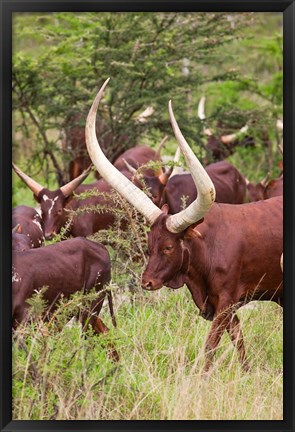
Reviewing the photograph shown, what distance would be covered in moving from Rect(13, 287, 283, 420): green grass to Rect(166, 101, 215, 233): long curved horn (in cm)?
77

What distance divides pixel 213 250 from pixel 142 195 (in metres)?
0.59

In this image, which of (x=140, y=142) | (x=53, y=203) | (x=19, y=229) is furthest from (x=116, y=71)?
(x=19, y=229)

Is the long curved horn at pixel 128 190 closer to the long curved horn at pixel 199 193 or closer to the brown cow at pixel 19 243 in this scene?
the long curved horn at pixel 199 193

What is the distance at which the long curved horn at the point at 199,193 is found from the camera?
6113mm

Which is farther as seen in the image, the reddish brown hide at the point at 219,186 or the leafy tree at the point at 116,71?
the leafy tree at the point at 116,71

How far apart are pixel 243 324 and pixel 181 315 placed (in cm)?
43

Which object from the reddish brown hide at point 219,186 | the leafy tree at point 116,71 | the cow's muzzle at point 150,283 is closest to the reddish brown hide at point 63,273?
the cow's muzzle at point 150,283

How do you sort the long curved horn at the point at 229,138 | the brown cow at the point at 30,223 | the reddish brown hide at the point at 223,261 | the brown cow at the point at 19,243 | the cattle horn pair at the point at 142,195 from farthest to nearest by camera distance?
the long curved horn at the point at 229,138
the brown cow at the point at 30,223
the brown cow at the point at 19,243
the reddish brown hide at the point at 223,261
the cattle horn pair at the point at 142,195

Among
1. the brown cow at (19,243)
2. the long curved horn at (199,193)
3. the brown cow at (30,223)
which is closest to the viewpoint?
the long curved horn at (199,193)

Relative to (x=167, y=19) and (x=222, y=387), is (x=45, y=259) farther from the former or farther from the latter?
(x=167, y=19)

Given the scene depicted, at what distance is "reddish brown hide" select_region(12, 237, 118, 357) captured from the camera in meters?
6.75

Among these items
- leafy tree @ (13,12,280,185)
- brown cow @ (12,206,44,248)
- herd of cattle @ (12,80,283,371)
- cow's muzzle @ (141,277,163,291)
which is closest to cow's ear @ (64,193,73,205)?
brown cow @ (12,206,44,248)

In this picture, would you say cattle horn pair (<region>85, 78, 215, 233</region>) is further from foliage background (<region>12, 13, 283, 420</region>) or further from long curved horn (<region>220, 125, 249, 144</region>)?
long curved horn (<region>220, 125, 249, 144</region>)

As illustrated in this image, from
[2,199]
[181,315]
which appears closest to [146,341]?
[181,315]
